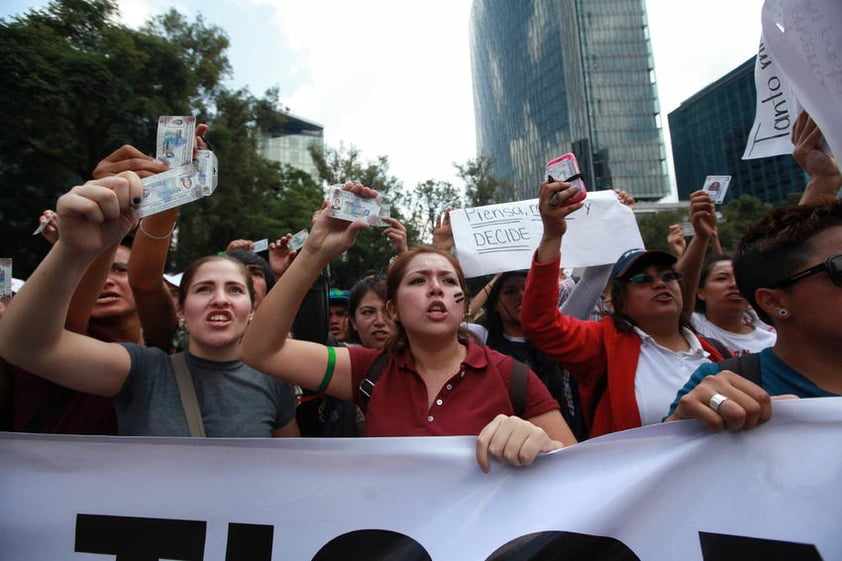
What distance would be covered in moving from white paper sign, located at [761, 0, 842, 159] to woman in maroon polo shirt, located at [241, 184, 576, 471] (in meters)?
1.20

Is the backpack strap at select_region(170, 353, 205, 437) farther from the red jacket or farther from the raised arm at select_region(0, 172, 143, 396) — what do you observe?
the red jacket

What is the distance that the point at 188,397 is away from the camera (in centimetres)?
188

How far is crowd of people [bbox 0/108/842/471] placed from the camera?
1434mm

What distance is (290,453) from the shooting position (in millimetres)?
1537

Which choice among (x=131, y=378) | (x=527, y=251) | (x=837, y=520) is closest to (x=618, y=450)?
(x=837, y=520)

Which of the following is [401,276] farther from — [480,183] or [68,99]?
[480,183]

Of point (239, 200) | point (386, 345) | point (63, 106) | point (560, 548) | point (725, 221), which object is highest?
point (63, 106)

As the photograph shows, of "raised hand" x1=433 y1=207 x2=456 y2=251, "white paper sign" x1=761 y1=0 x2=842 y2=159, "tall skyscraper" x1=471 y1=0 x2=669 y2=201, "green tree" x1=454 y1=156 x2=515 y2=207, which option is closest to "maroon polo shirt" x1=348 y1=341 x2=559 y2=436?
"white paper sign" x1=761 y1=0 x2=842 y2=159

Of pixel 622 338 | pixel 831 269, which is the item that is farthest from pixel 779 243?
pixel 622 338

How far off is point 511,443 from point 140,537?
1126 mm

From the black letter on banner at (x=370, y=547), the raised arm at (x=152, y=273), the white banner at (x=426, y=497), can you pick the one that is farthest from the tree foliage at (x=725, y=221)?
the black letter on banner at (x=370, y=547)

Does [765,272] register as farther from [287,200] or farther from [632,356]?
[287,200]

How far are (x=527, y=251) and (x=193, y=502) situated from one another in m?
2.58

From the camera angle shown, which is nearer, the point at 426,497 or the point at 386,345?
the point at 426,497
